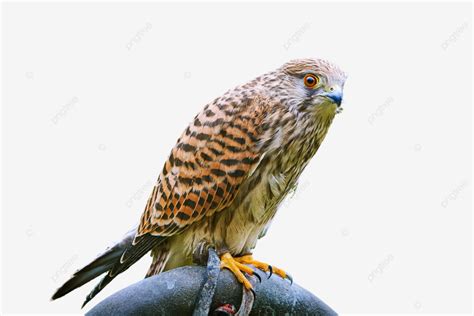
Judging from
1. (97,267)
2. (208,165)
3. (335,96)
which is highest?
(335,96)

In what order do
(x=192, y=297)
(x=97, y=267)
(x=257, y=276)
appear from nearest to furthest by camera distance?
1. (x=192, y=297)
2. (x=257, y=276)
3. (x=97, y=267)

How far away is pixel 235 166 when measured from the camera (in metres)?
3.84

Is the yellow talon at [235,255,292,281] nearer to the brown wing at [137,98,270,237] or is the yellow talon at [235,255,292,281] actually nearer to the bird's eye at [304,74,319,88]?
the brown wing at [137,98,270,237]

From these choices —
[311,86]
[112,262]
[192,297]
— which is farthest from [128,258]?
[311,86]

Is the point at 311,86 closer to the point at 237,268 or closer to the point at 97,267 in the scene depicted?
the point at 237,268

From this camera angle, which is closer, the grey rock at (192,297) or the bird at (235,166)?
the grey rock at (192,297)

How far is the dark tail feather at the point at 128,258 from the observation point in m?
3.82

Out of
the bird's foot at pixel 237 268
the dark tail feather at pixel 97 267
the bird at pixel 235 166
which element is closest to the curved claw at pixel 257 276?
the bird's foot at pixel 237 268

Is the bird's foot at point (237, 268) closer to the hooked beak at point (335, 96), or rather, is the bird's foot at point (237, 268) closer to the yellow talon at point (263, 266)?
the yellow talon at point (263, 266)

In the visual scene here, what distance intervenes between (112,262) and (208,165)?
598 mm

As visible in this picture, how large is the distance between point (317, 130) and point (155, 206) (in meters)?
0.81

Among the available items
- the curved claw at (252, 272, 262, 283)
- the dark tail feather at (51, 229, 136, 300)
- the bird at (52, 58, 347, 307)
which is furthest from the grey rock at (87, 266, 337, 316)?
the dark tail feather at (51, 229, 136, 300)

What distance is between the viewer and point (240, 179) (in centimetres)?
383

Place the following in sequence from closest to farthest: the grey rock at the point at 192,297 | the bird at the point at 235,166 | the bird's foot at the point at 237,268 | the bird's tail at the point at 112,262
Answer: the grey rock at the point at 192,297
the bird's foot at the point at 237,268
the bird's tail at the point at 112,262
the bird at the point at 235,166
